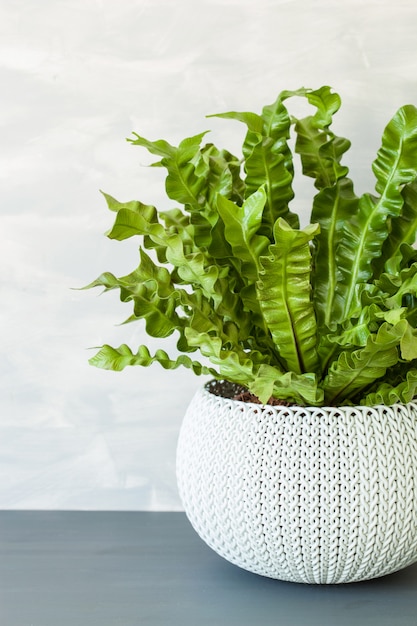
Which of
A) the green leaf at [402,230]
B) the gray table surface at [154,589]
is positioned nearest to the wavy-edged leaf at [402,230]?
the green leaf at [402,230]

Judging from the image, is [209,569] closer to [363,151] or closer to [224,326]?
[224,326]

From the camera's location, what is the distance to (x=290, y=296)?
2.88 ft

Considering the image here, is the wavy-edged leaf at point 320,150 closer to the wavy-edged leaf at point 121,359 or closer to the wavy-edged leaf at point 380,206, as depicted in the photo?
the wavy-edged leaf at point 380,206

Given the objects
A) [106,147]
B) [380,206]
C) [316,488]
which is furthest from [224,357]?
[106,147]

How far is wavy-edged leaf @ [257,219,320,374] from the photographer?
82 cm

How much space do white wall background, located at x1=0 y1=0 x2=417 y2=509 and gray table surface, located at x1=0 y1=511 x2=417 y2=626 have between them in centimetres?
14

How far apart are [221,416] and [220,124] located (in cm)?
53

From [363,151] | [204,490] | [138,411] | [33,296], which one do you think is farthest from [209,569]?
[363,151]

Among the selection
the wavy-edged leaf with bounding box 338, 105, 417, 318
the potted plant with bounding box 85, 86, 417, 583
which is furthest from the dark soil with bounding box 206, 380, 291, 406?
the wavy-edged leaf with bounding box 338, 105, 417, 318

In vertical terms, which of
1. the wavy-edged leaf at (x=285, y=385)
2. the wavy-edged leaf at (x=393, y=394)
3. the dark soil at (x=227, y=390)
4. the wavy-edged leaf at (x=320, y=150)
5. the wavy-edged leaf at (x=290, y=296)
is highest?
the wavy-edged leaf at (x=320, y=150)

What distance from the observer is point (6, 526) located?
1229mm

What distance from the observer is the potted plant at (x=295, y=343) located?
875 millimetres

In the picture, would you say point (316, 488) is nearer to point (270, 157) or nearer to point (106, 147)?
point (270, 157)

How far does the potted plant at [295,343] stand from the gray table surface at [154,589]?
0.14 feet
